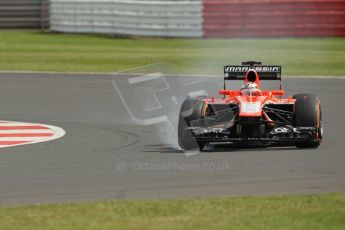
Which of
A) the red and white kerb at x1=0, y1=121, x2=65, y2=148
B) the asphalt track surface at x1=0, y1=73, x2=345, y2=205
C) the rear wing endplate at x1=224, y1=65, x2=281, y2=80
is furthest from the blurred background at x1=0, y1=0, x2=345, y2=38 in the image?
the rear wing endplate at x1=224, y1=65, x2=281, y2=80

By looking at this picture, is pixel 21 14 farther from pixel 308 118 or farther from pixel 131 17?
pixel 308 118

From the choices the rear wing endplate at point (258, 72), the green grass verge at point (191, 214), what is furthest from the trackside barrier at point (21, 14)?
the green grass verge at point (191, 214)

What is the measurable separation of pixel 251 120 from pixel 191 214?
412cm

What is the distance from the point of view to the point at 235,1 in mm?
29656

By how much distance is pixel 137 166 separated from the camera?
37.7 feet

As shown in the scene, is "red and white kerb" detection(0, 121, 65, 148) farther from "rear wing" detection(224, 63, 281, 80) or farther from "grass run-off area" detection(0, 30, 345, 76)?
"grass run-off area" detection(0, 30, 345, 76)

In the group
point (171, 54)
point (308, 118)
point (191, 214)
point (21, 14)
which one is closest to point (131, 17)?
point (171, 54)

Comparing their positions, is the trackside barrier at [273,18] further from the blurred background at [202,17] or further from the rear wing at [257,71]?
the rear wing at [257,71]

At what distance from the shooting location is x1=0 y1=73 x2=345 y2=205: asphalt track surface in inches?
392

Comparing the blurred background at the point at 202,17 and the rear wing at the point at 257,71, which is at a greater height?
the rear wing at the point at 257,71

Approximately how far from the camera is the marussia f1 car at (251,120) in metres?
12.6

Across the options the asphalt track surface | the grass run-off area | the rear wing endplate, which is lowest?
the grass run-off area

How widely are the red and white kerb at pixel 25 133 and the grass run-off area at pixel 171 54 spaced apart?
27.4 feet

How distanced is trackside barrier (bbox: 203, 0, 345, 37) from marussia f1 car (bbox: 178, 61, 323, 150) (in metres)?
15.5
